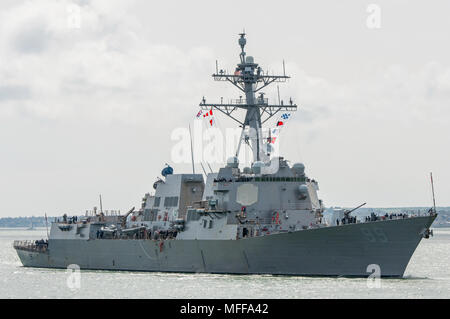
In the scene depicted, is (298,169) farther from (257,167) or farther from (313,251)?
(313,251)

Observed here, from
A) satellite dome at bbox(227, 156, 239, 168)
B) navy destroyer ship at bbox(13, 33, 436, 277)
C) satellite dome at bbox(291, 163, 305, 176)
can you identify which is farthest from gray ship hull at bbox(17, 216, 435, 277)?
satellite dome at bbox(291, 163, 305, 176)

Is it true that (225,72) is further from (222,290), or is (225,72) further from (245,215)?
(222,290)

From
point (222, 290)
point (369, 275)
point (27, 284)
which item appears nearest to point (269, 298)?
point (222, 290)

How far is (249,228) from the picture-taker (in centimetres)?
3816

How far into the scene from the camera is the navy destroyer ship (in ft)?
115

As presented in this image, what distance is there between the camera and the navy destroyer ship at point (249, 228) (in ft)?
Answer: 115

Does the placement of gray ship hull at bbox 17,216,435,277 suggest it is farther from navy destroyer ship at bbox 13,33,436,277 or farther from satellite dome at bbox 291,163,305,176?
satellite dome at bbox 291,163,305,176

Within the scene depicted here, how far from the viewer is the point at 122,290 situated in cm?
3516

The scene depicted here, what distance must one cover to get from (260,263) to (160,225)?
9.28 meters

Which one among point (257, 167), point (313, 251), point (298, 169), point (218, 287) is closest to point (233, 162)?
point (257, 167)

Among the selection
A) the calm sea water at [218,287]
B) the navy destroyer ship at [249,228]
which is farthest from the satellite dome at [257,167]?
the calm sea water at [218,287]

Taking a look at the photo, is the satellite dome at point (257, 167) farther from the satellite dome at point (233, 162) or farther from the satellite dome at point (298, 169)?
the satellite dome at point (298, 169)
